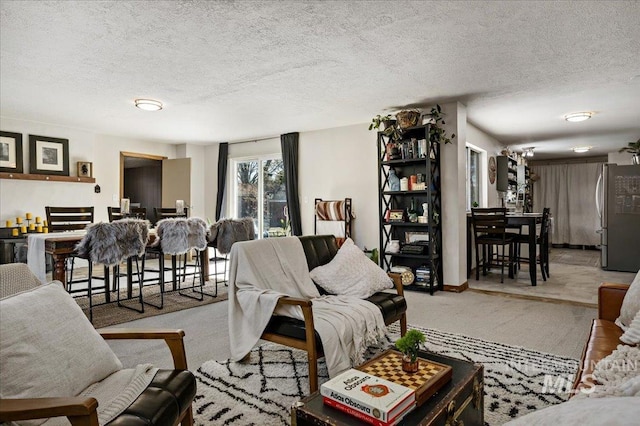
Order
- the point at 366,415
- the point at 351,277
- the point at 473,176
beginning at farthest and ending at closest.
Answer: the point at 473,176, the point at 351,277, the point at 366,415

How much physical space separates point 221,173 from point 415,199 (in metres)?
4.26

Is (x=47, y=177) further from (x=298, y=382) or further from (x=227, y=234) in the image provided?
(x=298, y=382)

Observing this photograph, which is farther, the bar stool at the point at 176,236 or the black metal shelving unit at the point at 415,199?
the black metal shelving unit at the point at 415,199

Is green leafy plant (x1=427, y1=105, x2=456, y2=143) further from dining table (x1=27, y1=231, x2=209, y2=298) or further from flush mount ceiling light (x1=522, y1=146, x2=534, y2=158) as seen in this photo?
flush mount ceiling light (x1=522, y1=146, x2=534, y2=158)

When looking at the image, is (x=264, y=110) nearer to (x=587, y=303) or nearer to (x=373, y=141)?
(x=373, y=141)

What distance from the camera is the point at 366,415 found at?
128cm

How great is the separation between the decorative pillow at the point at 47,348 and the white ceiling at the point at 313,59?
6.45 feet

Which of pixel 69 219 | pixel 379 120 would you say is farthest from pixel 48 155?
pixel 379 120

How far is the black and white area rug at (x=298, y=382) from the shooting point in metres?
1.95

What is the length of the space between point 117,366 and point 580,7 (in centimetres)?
336

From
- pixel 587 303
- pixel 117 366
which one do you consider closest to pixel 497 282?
pixel 587 303

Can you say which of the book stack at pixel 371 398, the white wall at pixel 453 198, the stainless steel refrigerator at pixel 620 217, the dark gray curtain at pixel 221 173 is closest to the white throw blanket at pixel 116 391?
the book stack at pixel 371 398

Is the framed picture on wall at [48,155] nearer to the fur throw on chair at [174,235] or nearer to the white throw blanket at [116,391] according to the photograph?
the fur throw on chair at [174,235]

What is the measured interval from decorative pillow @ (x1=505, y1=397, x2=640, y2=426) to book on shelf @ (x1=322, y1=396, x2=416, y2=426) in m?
0.61
